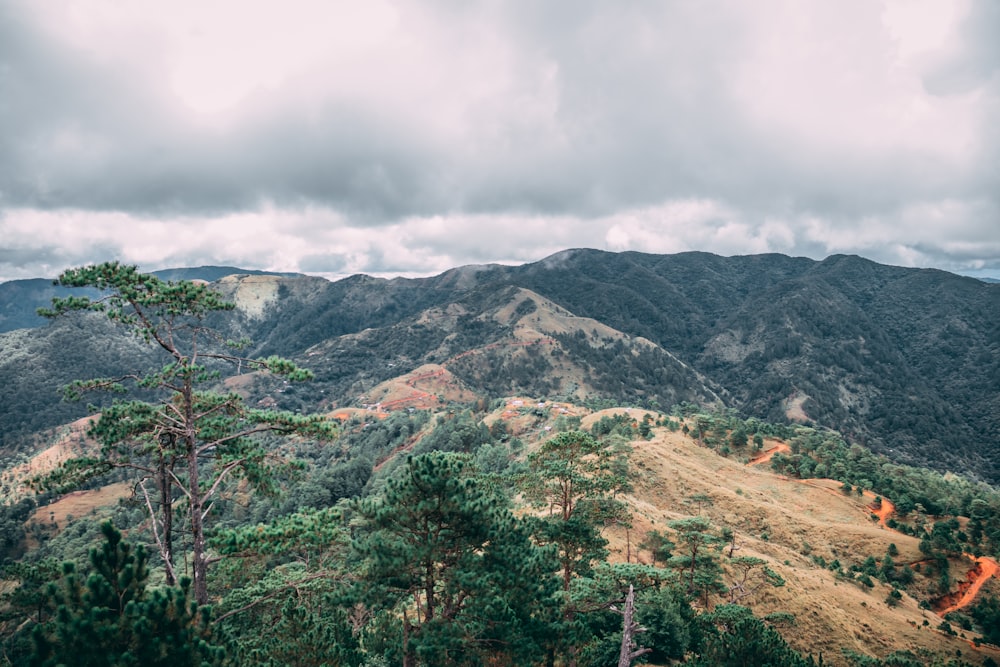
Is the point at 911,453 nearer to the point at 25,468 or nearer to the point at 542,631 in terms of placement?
the point at 542,631

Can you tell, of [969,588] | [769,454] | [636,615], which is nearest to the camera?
[636,615]

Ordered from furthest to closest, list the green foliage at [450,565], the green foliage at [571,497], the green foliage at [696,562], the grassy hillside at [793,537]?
1. the grassy hillside at [793,537]
2. the green foliage at [696,562]
3. the green foliage at [571,497]
4. the green foliage at [450,565]

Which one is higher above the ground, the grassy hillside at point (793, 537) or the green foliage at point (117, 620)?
the green foliage at point (117, 620)

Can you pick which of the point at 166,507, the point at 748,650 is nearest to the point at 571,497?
the point at 748,650

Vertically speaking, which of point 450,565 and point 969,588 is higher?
point 450,565

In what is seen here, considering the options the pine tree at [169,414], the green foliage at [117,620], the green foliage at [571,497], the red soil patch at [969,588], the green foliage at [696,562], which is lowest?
the red soil patch at [969,588]

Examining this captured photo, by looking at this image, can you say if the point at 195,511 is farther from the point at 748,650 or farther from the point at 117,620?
the point at 748,650

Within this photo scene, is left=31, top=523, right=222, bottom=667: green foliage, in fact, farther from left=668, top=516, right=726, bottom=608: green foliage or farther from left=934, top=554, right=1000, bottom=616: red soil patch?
left=934, top=554, right=1000, bottom=616: red soil patch

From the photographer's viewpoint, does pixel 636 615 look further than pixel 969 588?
No

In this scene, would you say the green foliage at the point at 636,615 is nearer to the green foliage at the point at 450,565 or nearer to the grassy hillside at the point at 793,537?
the green foliage at the point at 450,565

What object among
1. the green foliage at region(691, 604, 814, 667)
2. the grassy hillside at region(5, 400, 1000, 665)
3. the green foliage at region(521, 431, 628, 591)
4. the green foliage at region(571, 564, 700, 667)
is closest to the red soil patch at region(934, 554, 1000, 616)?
the grassy hillside at region(5, 400, 1000, 665)

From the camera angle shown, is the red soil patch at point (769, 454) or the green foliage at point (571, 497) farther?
the red soil patch at point (769, 454)

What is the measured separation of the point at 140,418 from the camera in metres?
12.3

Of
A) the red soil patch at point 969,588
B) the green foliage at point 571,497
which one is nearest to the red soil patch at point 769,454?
the red soil patch at point 969,588
